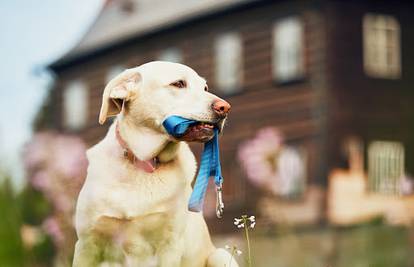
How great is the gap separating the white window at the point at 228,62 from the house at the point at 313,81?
23 mm

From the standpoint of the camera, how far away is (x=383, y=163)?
28578mm

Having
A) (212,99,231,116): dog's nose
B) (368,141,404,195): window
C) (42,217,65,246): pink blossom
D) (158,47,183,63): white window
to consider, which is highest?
(158,47,183,63): white window

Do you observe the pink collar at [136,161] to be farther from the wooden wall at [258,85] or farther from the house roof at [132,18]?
the house roof at [132,18]

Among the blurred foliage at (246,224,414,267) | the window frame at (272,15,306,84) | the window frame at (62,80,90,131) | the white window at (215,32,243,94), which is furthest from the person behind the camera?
the window frame at (62,80,90,131)

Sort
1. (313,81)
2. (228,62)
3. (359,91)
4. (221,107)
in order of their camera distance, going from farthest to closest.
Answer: (228,62)
(313,81)
(359,91)
(221,107)

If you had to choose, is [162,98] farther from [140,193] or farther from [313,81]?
[313,81]

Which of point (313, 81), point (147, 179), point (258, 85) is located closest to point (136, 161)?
point (147, 179)

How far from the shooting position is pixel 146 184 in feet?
18.7

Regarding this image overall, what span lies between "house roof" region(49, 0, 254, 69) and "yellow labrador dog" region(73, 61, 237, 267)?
25210 millimetres

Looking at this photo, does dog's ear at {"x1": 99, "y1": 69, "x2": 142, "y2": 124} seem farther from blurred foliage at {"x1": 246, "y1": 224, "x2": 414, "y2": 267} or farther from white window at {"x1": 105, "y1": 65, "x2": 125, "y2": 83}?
white window at {"x1": 105, "y1": 65, "x2": 125, "y2": 83}

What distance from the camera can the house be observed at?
28.1 m

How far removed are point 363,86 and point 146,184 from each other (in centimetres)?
2275

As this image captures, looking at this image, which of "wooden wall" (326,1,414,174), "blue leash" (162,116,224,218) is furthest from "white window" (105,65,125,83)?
"blue leash" (162,116,224,218)

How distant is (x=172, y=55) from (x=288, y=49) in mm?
5451
